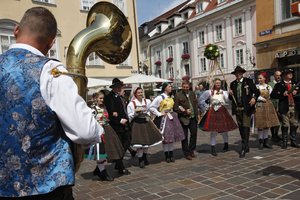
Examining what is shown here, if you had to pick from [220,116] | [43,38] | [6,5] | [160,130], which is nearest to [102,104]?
[160,130]

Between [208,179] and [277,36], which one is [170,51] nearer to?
[277,36]

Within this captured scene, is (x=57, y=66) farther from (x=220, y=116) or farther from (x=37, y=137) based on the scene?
(x=220, y=116)

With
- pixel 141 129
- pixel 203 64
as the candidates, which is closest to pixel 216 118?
pixel 141 129

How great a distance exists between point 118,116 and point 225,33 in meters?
26.2

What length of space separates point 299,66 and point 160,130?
13044 mm

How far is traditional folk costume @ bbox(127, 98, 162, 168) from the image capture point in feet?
20.8

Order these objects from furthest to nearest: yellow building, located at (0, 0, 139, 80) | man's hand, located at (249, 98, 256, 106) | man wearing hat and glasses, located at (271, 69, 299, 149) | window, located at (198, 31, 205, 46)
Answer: window, located at (198, 31, 205, 46), yellow building, located at (0, 0, 139, 80), man wearing hat and glasses, located at (271, 69, 299, 149), man's hand, located at (249, 98, 256, 106)

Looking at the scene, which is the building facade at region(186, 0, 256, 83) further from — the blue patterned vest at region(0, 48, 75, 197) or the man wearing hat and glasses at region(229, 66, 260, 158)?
the blue patterned vest at region(0, 48, 75, 197)

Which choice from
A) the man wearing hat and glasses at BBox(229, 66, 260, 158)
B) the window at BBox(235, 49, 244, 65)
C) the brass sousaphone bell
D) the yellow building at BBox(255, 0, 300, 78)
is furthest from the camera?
the window at BBox(235, 49, 244, 65)

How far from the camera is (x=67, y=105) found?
1585 millimetres

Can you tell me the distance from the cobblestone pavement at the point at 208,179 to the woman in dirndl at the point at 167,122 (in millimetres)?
365

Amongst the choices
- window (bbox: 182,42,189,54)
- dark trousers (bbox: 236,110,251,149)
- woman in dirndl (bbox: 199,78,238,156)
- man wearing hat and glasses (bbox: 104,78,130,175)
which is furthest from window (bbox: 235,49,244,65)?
man wearing hat and glasses (bbox: 104,78,130,175)

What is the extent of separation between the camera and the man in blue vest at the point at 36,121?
1592 millimetres

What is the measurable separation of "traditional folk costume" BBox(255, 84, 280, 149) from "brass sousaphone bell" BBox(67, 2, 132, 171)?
17.1 ft
